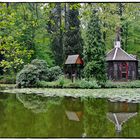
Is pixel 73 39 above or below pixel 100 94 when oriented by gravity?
above

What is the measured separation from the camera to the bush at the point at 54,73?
13772mm

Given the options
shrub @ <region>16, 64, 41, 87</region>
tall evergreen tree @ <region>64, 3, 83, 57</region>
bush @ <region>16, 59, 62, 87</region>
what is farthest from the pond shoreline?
tall evergreen tree @ <region>64, 3, 83, 57</region>

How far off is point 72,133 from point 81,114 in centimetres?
215

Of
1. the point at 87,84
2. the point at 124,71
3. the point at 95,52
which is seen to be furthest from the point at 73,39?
the point at 124,71

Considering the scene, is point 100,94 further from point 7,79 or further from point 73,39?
point 73,39

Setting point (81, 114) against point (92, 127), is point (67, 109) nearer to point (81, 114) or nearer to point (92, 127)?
point (81, 114)

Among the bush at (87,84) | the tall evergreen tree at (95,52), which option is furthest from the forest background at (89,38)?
the bush at (87,84)

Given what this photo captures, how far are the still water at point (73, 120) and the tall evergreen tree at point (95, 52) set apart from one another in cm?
643

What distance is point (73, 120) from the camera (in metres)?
6.39

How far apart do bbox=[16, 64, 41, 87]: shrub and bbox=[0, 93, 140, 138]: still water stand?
5.94 meters

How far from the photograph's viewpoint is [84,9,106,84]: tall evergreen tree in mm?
15500

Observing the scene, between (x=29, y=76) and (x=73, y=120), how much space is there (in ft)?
29.0

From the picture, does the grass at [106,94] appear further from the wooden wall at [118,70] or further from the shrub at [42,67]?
the wooden wall at [118,70]

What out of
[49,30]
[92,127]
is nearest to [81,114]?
[92,127]
